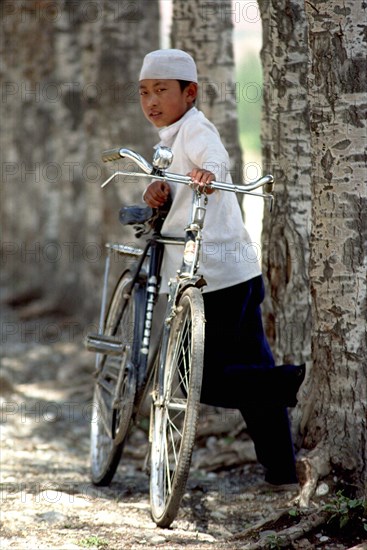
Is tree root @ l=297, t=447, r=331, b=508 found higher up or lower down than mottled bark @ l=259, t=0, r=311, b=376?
lower down

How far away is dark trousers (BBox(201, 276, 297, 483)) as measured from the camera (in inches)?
223

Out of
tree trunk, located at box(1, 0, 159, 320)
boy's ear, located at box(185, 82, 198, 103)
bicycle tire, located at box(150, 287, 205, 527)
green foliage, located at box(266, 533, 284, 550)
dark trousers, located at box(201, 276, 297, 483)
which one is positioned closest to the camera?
green foliage, located at box(266, 533, 284, 550)

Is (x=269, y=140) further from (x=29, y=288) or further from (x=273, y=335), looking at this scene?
(x=29, y=288)

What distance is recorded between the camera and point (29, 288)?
1800 cm

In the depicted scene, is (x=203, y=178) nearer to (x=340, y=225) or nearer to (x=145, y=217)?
(x=340, y=225)

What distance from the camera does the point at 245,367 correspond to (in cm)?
570

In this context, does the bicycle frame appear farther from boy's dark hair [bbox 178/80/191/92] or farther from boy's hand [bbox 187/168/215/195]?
boy's dark hair [bbox 178/80/191/92]

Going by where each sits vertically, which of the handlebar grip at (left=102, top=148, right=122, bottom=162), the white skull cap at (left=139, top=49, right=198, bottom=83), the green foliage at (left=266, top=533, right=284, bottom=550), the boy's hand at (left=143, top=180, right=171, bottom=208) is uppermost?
the white skull cap at (left=139, top=49, right=198, bottom=83)

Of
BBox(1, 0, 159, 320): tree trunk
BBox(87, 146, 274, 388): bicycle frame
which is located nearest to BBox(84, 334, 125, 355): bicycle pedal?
BBox(87, 146, 274, 388): bicycle frame

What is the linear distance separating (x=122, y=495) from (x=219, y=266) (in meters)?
1.52

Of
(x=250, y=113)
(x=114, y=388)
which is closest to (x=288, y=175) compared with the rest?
(x=114, y=388)

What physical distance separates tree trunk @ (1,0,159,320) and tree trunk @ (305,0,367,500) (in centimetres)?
635

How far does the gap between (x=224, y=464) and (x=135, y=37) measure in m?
6.08

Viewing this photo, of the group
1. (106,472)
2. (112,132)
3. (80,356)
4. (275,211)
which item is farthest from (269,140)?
(80,356)
